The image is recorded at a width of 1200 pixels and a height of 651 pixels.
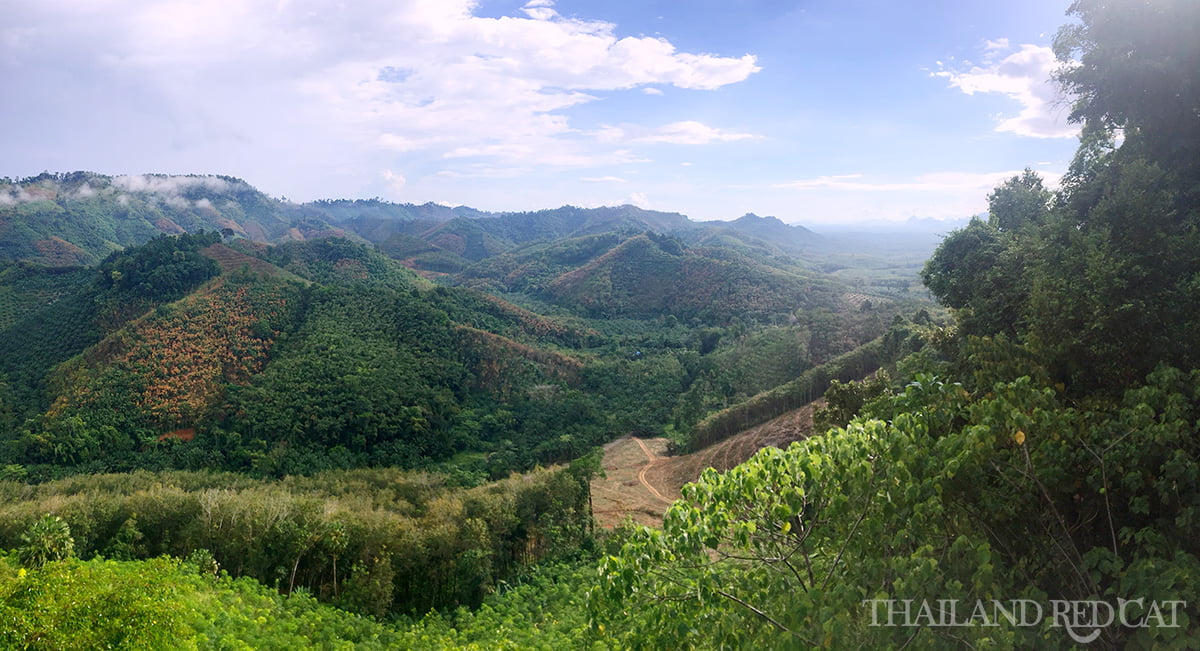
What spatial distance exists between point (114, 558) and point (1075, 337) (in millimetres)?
22398

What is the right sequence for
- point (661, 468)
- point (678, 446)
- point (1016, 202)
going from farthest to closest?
point (678, 446) < point (661, 468) < point (1016, 202)

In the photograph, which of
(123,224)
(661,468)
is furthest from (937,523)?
(123,224)

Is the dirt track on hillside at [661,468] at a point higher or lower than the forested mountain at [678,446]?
lower

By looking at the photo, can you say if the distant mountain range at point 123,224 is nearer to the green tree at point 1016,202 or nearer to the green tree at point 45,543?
the green tree at point 45,543

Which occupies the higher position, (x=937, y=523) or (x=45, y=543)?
(x=937, y=523)

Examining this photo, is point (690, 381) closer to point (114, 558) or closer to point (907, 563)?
point (114, 558)

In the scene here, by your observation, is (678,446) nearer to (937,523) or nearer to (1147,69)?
(1147,69)

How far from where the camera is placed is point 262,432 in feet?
119

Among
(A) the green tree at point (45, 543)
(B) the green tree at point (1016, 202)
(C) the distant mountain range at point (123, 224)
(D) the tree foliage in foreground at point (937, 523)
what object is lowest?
(A) the green tree at point (45, 543)

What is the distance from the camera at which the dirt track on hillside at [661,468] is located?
2875 centimetres

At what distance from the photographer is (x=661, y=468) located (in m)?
36.5

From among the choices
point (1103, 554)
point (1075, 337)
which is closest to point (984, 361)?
point (1075, 337)

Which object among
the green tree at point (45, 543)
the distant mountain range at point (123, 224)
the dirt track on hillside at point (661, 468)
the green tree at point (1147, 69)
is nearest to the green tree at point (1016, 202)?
the green tree at point (1147, 69)

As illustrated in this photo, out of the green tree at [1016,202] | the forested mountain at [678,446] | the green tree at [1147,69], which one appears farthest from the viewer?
the green tree at [1016,202]
